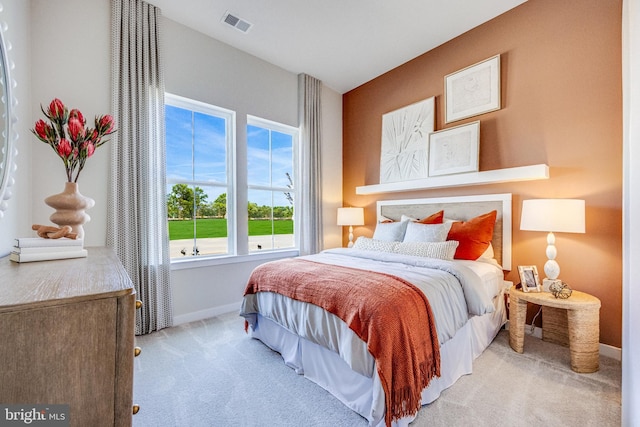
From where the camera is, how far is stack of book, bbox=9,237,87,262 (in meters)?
1.18

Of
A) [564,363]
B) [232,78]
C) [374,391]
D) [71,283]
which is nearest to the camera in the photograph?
[71,283]

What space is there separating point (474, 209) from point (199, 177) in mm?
3120

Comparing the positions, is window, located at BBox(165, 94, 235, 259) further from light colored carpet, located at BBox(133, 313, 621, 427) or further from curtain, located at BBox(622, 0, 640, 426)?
curtain, located at BBox(622, 0, 640, 426)

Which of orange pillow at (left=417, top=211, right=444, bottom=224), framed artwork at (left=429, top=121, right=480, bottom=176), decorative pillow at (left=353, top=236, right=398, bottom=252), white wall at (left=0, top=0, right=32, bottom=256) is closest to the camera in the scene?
white wall at (left=0, top=0, right=32, bottom=256)

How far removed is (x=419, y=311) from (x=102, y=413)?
1.44 m

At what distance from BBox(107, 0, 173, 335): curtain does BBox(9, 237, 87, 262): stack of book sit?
52.2 inches

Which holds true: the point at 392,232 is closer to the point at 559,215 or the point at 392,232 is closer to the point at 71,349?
the point at 559,215

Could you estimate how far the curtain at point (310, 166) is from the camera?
397cm

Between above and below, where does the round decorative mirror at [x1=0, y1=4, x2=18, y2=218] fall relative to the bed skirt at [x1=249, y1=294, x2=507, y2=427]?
above

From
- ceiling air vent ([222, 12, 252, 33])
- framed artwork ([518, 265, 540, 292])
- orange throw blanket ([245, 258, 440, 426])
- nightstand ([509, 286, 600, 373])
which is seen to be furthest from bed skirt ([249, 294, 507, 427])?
ceiling air vent ([222, 12, 252, 33])

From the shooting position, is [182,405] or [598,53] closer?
[182,405]

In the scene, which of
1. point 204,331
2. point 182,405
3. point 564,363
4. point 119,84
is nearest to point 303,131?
point 119,84

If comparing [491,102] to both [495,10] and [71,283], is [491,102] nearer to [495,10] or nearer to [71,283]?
[495,10]

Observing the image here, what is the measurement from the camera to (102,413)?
667mm
